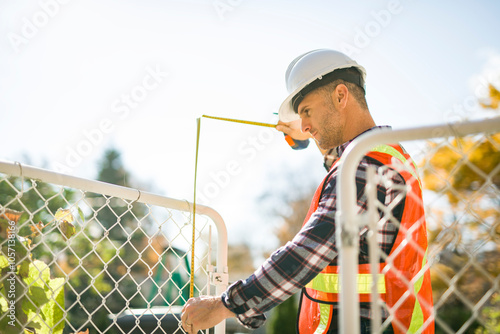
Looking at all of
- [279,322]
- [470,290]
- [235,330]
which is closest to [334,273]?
[470,290]

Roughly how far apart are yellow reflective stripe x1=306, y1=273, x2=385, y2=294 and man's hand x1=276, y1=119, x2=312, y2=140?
0.99 m

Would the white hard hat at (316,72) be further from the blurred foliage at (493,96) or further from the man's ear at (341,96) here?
the blurred foliage at (493,96)

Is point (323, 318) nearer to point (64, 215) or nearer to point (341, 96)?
point (341, 96)

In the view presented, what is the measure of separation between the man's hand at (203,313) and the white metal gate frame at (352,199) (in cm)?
67

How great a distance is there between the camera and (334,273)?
151 centimetres

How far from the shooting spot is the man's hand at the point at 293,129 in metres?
2.33

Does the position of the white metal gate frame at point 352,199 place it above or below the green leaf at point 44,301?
above

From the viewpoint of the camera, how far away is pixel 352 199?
95 cm

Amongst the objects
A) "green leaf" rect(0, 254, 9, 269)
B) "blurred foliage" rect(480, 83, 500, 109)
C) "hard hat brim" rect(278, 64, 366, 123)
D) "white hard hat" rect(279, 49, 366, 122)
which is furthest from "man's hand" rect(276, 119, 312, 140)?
"blurred foliage" rect(480, 83, 500, 109)

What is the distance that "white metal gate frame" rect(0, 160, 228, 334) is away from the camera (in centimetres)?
156

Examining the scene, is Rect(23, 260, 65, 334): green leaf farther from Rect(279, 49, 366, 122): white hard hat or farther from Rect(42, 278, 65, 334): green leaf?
Rect(279, 49, 366, 122): white hard hat

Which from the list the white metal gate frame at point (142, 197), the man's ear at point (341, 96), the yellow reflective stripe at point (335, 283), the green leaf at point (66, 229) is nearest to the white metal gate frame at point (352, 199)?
the yellow reflective stripe at point (335, 283)

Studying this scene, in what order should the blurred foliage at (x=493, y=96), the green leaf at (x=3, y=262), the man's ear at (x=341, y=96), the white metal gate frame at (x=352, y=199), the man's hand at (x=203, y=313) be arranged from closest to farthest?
the white metal gate frame at (x=352, y=199), the man's hand at (x=203, y=313), the green leaf at (x=3, y=262), the man's ear at (x=341, y=96), the blurred foliage at (x=493, y=96)

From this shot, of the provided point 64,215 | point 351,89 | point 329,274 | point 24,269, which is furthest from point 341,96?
point 24,269
